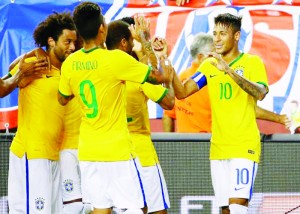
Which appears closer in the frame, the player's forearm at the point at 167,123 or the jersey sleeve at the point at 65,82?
the jersey sleeve at the point at 65,82

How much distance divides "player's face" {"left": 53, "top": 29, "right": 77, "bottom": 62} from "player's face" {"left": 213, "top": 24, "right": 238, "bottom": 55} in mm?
1369

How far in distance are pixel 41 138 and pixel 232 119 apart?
181 centimetres

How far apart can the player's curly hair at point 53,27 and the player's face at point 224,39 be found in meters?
1.38

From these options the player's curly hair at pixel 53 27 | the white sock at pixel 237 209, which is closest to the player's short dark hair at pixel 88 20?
the player's curly hair at pixel 53 27

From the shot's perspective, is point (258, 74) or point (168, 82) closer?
point (168, 82)

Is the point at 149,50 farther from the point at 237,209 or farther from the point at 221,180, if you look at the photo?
the point at 237,209

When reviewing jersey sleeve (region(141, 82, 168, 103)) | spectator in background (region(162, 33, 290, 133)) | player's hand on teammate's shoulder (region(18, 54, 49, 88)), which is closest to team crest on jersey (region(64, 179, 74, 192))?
player's hand on teammate's shoulder (region(18, 54, 49, 88))

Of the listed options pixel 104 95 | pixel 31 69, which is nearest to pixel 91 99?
pixel 104 95

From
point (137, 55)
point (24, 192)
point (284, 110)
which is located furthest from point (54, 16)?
point (284, 110)

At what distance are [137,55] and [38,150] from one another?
1293 millimetres

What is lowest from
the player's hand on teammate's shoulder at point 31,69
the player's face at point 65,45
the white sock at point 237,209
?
the white sock at point 237,209

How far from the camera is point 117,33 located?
11.2 meters

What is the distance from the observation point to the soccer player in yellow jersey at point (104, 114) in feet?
33.7

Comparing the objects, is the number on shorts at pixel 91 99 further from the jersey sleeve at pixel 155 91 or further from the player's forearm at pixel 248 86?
the player's forearm at pixel 248 86
